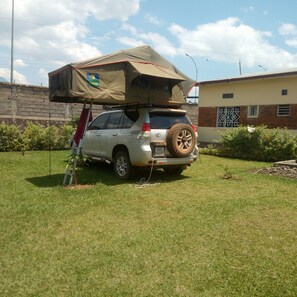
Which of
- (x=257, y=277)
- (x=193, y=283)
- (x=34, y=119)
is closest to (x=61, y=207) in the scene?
(x=193, y=283)

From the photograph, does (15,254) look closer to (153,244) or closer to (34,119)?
(153,244)

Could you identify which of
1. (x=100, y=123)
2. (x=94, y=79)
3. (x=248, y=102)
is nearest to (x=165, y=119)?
(x=94, y=79)

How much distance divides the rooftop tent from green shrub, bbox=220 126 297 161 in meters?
5.75

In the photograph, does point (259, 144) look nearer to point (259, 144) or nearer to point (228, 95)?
point (259, 144)

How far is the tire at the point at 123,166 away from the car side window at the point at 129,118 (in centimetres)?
69

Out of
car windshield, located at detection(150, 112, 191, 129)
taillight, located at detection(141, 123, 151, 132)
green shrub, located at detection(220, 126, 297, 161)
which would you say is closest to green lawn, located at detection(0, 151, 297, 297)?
taillight, located at detection(141, 123, 151, 132)

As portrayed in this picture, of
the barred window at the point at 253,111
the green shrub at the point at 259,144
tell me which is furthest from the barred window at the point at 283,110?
the green shrub at the point at 259,144

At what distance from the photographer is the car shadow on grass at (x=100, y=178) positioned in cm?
798

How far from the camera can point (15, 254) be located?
13.0 feet

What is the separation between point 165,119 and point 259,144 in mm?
6480

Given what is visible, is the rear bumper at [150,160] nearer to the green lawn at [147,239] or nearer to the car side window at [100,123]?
the green lawn at [147,239]

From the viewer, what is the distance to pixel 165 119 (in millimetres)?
8289

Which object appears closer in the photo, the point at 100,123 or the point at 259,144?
the point at 100,123

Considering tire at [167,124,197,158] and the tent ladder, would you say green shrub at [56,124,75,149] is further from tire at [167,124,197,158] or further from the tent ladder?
Result: tire at [167,124,197,158]
